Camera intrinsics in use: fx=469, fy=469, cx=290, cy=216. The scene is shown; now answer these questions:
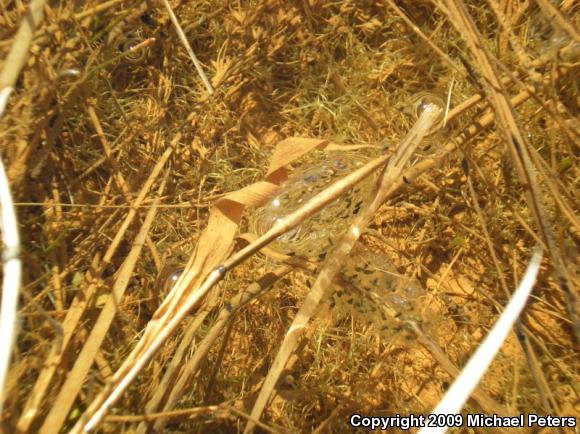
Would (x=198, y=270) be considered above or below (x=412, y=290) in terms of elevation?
above

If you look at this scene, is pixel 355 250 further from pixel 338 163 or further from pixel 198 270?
pixel 198 270

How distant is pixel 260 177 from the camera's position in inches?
63.6

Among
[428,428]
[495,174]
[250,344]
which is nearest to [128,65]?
[250,344]

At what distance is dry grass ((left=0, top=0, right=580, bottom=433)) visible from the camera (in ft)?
4.00

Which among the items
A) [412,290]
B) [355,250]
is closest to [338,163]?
[355,250]

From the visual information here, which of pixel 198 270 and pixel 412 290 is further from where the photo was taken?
pixel 412 290

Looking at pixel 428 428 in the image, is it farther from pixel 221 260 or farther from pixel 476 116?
pixel 476 116

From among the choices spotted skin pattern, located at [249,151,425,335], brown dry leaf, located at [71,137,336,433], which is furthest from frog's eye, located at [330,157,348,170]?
brown dry leaf, located at [71,137,336,433]

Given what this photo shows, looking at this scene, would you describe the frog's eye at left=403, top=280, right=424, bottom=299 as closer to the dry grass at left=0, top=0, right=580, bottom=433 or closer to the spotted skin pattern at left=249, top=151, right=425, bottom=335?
the spotted skin pattern at left=249, top=151, right=425, bottom=335

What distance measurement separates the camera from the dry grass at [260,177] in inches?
48.1

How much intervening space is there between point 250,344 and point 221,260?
57 centimetres

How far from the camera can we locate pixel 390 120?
5.38 ft

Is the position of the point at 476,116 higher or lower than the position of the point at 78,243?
lower

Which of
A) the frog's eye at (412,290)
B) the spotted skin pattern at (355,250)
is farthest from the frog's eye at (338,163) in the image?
the frog's eye at (412,290)
